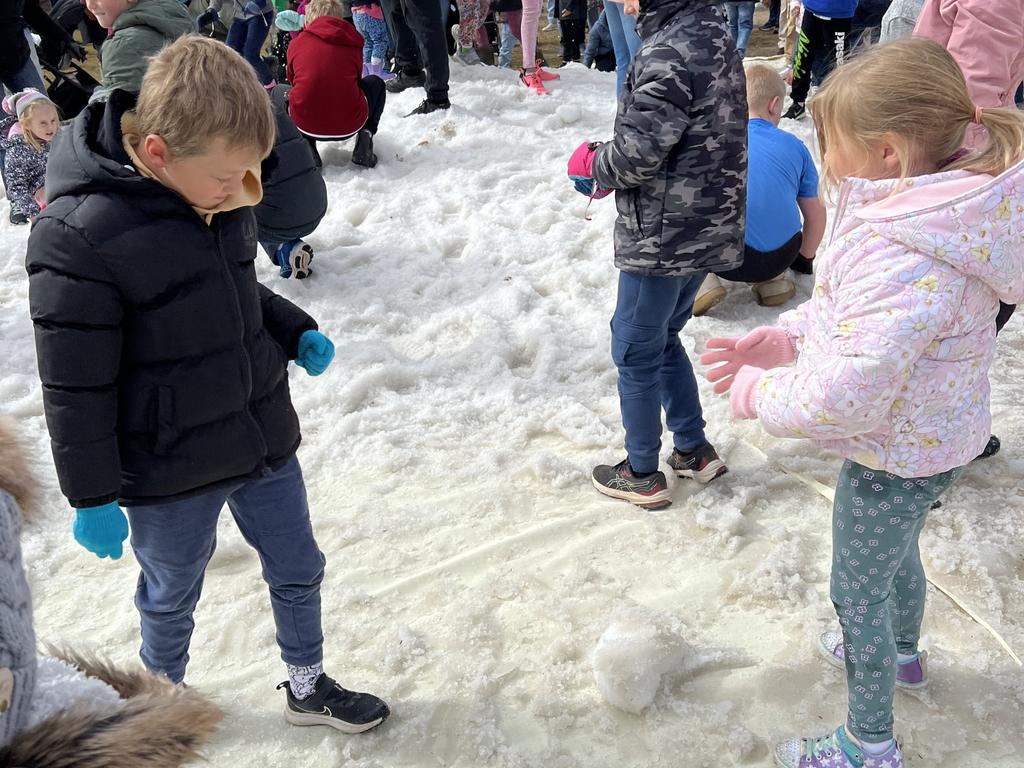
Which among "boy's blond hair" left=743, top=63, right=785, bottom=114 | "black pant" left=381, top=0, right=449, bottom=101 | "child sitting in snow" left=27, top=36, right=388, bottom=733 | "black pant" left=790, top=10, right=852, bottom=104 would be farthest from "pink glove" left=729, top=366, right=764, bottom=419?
"black pant" left=790, top=10, right=852, bottom=104

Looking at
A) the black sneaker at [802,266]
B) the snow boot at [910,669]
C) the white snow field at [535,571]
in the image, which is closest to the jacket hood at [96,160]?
the white snow field at [535,571]

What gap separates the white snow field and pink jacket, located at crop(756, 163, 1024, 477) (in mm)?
893

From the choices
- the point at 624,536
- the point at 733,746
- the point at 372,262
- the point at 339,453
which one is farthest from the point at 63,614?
the point at 372,262

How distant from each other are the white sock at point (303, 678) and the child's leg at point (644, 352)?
4.33ft

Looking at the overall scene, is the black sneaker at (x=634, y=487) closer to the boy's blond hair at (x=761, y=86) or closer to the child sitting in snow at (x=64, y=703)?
the boy's blond hair at (x=761, y=86)

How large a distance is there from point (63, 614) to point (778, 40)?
10529 mm

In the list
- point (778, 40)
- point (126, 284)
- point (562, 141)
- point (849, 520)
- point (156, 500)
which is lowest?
point (778, 40)

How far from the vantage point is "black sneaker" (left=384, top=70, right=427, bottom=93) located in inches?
286

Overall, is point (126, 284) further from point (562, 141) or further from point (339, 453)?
point (562, 141)

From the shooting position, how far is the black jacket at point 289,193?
4570 mm

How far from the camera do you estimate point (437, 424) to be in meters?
3.68

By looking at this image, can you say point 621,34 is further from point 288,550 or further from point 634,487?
point 288,550

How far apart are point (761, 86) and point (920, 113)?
260 cm

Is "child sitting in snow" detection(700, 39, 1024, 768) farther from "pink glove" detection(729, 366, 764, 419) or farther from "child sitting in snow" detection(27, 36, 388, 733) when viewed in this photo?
"child sitting in snow" detection(27, 36, 388, 733)
